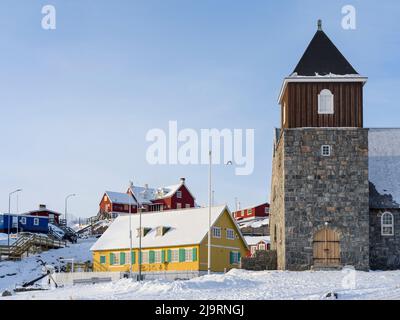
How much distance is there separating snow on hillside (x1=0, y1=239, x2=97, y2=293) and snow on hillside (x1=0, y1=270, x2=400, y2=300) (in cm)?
2100

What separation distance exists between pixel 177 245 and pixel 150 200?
51.4m

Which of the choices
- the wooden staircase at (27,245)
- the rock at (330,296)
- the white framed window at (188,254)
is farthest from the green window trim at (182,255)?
the rock at (330,296)

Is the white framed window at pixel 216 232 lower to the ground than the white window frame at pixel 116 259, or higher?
higher

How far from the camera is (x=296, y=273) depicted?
4162 centimetres

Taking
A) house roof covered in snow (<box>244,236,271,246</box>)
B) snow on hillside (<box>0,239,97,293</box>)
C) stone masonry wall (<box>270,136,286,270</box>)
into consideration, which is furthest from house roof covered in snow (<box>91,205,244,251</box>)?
house roof covered in snow (<box>244,236,271,246</box>)

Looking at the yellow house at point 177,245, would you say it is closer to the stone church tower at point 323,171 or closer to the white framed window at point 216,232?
the white framed window at point 216,232

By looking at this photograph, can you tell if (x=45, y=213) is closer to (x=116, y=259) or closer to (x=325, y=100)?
(x=116, y=259)

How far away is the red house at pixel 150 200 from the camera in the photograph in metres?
109

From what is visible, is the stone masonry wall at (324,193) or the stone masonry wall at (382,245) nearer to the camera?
the stone masonry wall at (324,193)

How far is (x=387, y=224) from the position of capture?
45.8 meters

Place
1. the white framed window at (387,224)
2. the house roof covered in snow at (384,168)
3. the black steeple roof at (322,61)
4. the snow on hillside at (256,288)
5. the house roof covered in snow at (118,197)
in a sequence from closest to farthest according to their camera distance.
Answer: the snow on hillside at (256,288) < the white framed window at (387,224) < the black steeple roof at (322,61) < the house roof covered in snow at (384,168) < the house roof covered in snow at (118,197)

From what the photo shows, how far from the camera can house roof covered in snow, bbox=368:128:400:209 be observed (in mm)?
46062

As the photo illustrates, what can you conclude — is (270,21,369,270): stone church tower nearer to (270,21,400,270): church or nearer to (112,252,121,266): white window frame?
(270,21,400,270): church
